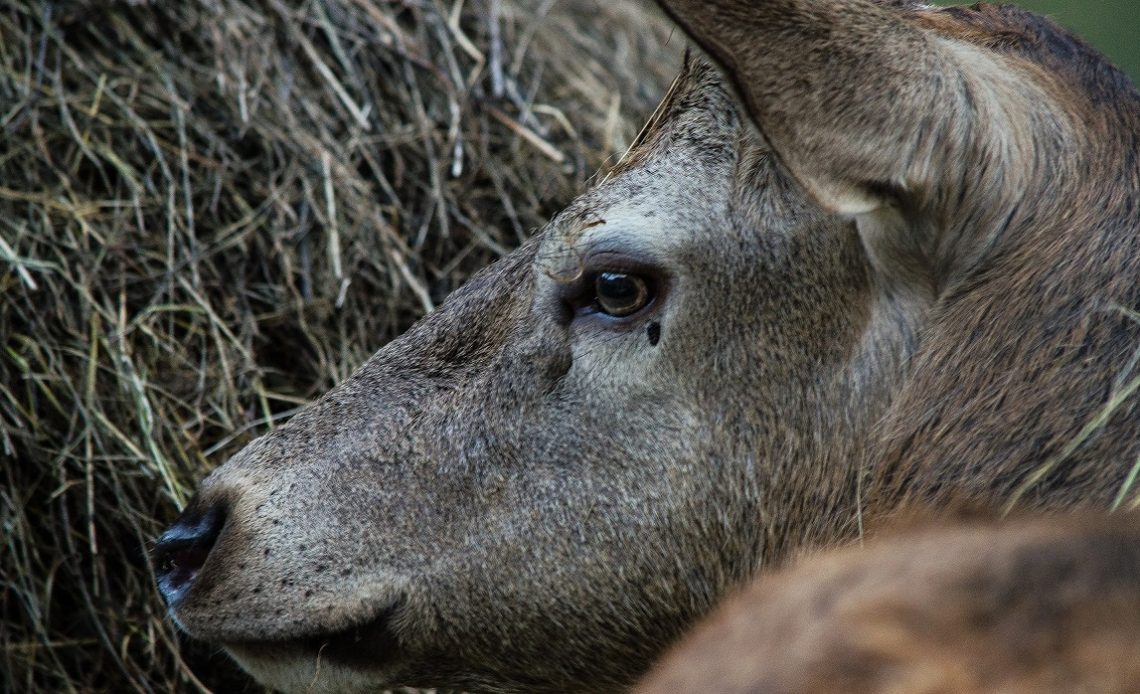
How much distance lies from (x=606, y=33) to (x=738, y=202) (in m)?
2.98

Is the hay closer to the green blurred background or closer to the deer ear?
the deer ear

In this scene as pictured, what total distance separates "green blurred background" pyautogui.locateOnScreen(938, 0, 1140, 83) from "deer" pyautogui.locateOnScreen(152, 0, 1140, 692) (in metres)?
5.27

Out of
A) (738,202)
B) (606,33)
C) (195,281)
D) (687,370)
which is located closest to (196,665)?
(195,281)

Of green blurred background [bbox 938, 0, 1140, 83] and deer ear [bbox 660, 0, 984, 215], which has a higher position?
deer ear [bbox 660, 0, 984, 215]

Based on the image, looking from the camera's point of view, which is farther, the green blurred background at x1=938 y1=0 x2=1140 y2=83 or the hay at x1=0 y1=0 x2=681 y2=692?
the green blurred background at x1=938 y1=0 x2=1140 y2=83

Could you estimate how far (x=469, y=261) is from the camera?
4.20m

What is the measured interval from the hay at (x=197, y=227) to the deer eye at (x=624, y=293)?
0.77 meters

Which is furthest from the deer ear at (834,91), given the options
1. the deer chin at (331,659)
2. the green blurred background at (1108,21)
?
the green blurred background at (1108,21)

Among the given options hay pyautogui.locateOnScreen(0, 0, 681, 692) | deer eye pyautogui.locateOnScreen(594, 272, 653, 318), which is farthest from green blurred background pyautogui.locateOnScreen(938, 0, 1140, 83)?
deer eye pyautogui.locateOnScreen(594, 272, 653, 318)

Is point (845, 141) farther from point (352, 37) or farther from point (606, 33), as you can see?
point (606, 33)

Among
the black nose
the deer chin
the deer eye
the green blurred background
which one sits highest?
the deer eye

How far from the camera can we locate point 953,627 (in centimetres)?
135

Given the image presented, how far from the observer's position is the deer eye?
2.61 metres

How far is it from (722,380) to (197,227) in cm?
193
